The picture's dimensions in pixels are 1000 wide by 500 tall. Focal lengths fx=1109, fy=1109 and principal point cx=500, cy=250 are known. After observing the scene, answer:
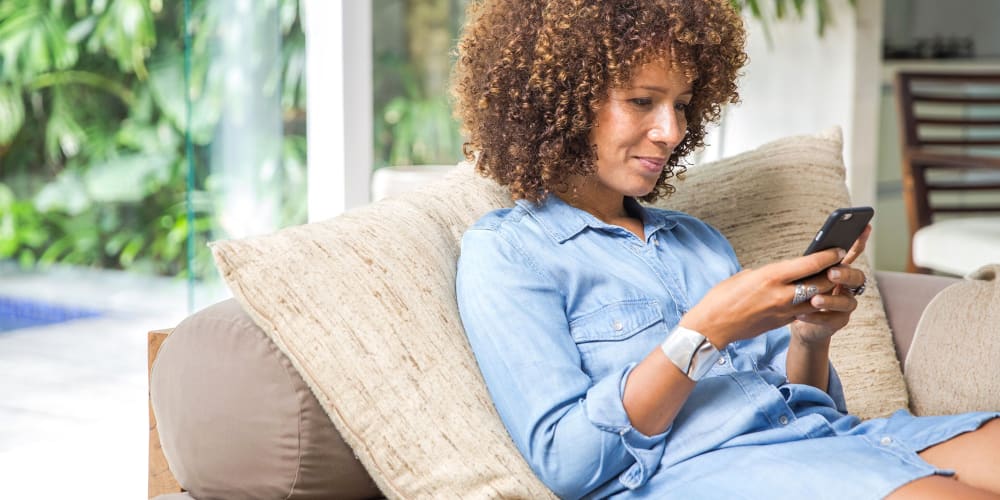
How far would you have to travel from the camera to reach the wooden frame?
4.40 feet

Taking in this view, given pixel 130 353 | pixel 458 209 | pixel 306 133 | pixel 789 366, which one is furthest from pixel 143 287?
pixel 789 366

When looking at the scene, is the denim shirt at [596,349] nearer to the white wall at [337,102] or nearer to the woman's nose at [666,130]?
the woman's nose at [666,130]

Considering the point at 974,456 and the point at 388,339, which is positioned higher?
the point at 388,339

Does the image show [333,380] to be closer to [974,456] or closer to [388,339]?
[388,339]

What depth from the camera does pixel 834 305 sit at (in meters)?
1.19

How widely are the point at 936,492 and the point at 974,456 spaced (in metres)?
0.18

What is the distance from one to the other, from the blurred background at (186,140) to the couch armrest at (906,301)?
1100 mm

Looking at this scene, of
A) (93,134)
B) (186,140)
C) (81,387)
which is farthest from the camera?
(93,134)

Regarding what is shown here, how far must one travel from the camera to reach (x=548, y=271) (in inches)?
49.4

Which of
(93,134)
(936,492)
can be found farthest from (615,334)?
(93,134)

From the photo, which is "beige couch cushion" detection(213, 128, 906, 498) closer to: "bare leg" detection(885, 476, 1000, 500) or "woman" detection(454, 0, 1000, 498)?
"woman" detection(454, 0, 1000, 498)

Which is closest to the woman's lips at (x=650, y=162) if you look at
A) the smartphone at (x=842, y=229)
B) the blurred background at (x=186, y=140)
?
the smartphone at (x=842, y=229)

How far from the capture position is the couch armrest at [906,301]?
1697 mm

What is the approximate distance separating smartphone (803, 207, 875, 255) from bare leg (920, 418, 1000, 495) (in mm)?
277
